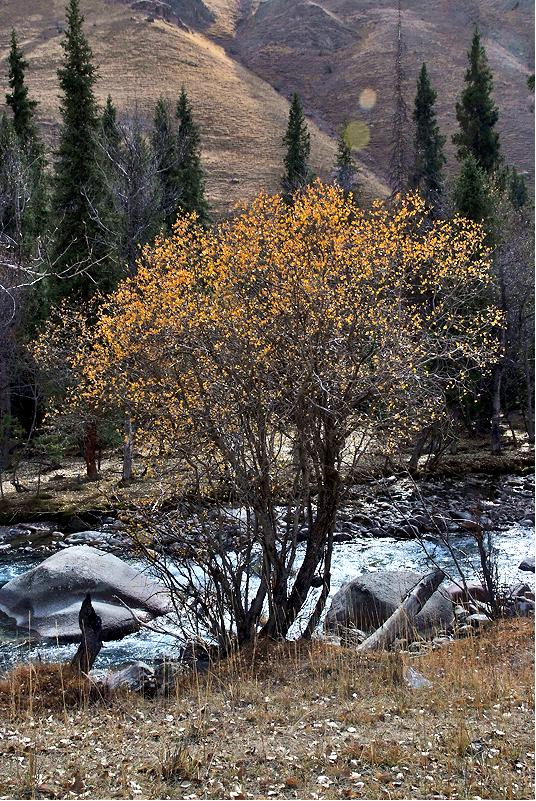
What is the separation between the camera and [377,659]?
380 inches

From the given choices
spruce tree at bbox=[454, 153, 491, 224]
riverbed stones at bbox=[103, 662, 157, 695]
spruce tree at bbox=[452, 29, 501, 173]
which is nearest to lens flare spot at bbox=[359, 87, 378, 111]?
spruce tree at bbox=[452, 29, 501, 173]

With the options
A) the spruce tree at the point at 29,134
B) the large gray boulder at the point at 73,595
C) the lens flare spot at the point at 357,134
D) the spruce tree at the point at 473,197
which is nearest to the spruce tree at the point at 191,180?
the spruce tree at the point at 29,134

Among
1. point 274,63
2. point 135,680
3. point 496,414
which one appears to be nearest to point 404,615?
point 135,680

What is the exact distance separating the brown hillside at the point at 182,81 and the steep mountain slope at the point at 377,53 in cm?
886

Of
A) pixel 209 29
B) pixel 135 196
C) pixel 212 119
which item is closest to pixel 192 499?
pixel 135 196

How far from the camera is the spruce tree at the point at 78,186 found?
26.8m

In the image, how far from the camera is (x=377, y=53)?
4596 inches

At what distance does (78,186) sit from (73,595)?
60.5 feet

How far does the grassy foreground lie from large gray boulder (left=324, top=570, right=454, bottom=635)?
2384mm

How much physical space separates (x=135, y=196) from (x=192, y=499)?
16.4 m

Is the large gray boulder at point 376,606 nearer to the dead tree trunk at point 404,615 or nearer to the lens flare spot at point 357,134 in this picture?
the dead tree trunk at point 404,615

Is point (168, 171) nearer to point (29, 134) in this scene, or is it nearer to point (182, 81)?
point (29, 134)

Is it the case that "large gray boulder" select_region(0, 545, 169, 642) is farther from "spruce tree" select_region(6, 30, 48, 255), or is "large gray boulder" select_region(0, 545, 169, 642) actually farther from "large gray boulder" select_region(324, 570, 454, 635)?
"spruce tree" select_region(6, 30, 48, 255)

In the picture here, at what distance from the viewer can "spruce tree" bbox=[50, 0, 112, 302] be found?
87.9ft
